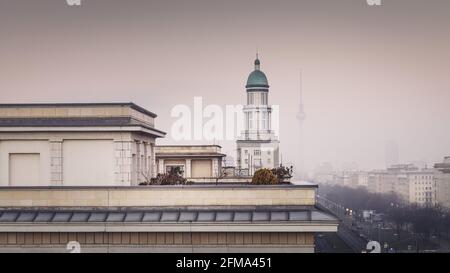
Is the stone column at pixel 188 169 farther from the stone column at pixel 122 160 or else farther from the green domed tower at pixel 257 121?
the stone column at pixel 122 160

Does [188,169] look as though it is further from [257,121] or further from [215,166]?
[257,121]

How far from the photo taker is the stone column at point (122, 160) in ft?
58.8

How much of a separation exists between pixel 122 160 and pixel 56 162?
1.65m

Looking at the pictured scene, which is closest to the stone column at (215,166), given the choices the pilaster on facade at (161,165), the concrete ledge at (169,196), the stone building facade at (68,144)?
the pilaster on facade at (161,165)

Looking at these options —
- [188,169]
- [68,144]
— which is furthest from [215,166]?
[68,144]

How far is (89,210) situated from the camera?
52.1ft

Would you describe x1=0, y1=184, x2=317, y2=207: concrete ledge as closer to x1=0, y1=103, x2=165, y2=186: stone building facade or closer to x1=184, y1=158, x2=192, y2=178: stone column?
x1=0, y1=103, x2=165, y2=186: stone building facade

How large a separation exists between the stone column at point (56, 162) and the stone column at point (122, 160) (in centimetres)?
139

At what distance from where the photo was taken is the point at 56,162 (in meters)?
18.0

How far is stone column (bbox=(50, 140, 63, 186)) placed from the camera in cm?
1798
